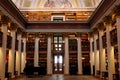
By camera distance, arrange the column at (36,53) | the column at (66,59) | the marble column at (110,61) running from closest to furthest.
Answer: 1. the marble column at (110,61)
2. the column at (66,59)
3. the column at (36,53)

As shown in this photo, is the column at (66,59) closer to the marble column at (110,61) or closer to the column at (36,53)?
the column at (36,53)

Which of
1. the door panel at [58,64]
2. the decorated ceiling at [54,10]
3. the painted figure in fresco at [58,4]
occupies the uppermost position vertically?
the painted figure in fresco at [58,4]

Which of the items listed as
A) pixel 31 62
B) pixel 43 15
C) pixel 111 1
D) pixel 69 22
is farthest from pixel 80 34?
pixel 111 1

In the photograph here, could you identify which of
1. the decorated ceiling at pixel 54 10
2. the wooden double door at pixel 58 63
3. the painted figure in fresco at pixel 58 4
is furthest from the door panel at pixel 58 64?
the painted figure in fresco at pixel 58 4

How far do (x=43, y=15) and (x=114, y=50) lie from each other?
12.0 metres

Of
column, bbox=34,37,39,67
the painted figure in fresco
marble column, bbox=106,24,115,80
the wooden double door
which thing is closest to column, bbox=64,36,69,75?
the wooden double door

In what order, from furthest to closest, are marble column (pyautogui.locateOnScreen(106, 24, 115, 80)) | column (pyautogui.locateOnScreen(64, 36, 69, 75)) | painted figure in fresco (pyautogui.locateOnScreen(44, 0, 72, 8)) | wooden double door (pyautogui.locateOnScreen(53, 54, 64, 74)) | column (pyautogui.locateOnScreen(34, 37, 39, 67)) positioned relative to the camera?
wooden double door (pyautogui.locateOnScreen(53, 54, 64, 74)) < painted figure in fresco (pyautogui.locateOnScreen(44, 0, 72, 8)) < column (pyautogui.locateOnScreen(34, 37, 39, 67)) < column (pyautogui.locateOnScreen(64, 36, 69, 75)) < marble column (pyautogui.locateOnScreen(106, 24, 115, 80))

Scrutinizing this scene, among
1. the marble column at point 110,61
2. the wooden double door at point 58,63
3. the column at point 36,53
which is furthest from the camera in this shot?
the wooden double door at point 58,63

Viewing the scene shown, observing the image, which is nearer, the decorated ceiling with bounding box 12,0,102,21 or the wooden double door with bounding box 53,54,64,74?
the decorated ceiling with bounding box 12,0,102,21

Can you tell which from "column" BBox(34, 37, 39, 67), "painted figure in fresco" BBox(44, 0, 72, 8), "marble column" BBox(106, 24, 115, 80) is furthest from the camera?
"painted figure in fresco" BBox(44, 0, 72, 8)

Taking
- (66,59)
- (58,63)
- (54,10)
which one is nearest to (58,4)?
(54,10)

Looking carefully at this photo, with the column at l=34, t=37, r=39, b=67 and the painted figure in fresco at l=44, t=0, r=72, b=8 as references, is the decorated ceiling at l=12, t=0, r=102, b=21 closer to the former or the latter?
the painted figure in fresco at l=44, t=0, r=72, b=8

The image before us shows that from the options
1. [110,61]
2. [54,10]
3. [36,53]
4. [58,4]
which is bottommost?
[110,61]

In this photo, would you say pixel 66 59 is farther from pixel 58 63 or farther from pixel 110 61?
pixel 110 61
